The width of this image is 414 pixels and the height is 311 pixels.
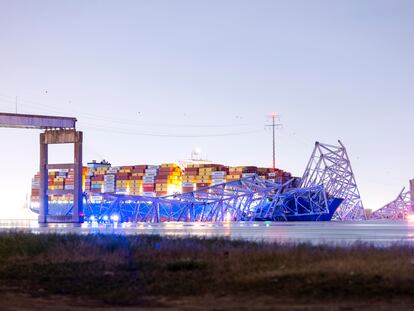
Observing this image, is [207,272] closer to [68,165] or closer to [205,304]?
[205,304]

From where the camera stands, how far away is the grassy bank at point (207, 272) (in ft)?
62.4

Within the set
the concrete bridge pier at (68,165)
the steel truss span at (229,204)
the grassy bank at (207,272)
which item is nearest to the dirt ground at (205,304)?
the grassy bank at (207,272)

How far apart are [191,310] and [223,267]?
5.37 meters

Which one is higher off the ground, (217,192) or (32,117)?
(32,117)

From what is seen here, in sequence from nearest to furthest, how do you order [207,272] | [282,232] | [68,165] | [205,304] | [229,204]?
[205,304] → [207,272] → [282,232] → [68,165] → [229,204]

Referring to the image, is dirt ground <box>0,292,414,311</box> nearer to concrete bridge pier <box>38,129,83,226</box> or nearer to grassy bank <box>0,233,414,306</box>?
grassy bank <box>0,233,414,306</box>

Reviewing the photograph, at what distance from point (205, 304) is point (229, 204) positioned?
13484 cm

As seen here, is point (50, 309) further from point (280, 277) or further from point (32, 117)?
point (32, 117)

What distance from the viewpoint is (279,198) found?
Answer: 15038 cm

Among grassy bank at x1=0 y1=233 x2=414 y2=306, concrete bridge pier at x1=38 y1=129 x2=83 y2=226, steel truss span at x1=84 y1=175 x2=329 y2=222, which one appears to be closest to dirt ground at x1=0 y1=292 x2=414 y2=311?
grassy bank at x1=0 y1=233 x2=414 y2=306

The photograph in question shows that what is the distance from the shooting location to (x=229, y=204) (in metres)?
153

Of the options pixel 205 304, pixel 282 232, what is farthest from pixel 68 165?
pixel 205 304

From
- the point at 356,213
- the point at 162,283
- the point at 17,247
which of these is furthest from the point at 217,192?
the point at 162,283

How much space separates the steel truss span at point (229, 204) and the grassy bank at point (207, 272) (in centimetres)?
12022
